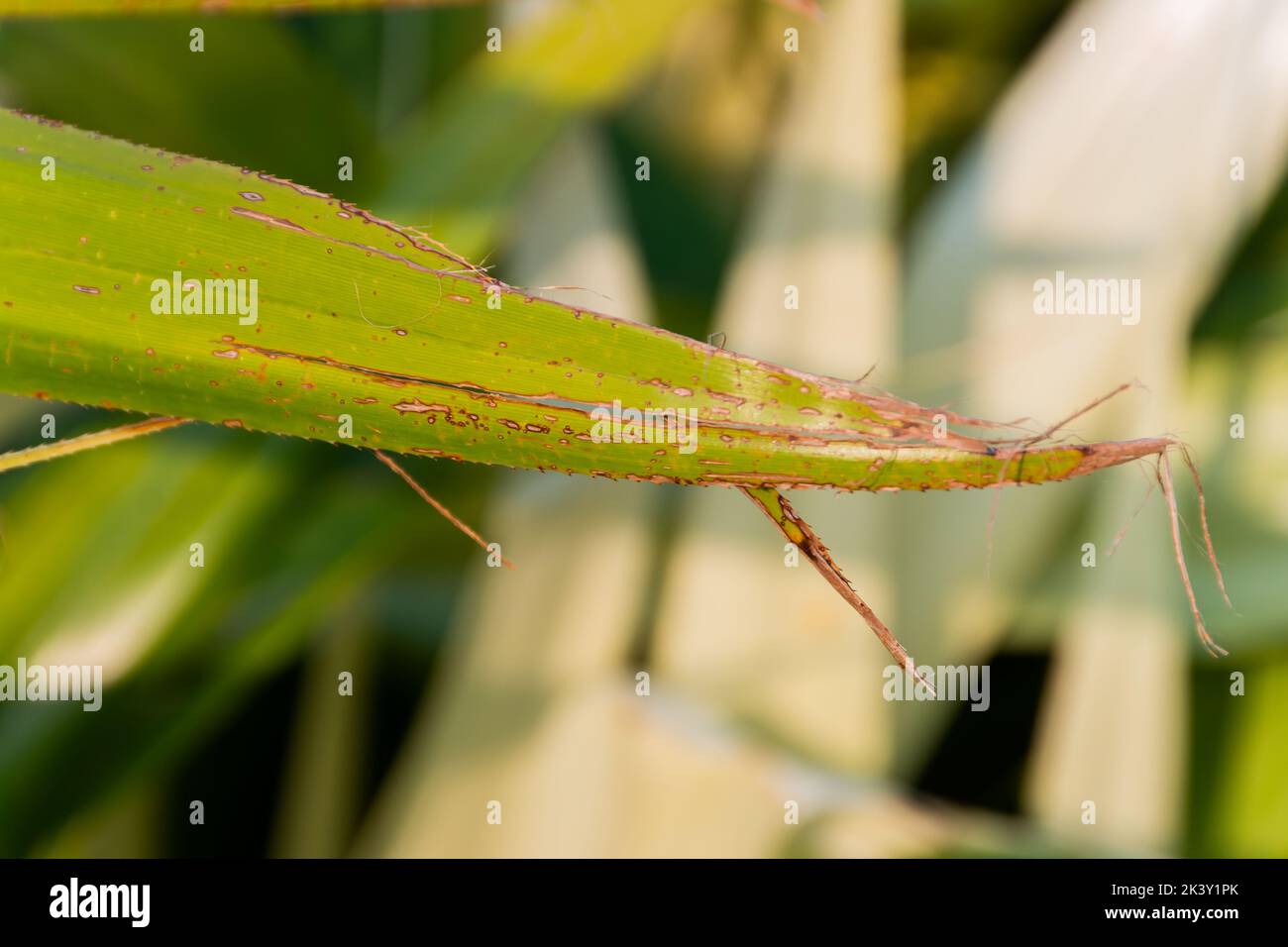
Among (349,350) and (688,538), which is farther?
(688,538)

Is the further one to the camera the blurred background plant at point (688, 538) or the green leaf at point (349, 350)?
the blurred background plant at point (688, 538)

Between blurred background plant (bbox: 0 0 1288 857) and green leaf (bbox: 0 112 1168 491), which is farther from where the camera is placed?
blurred background plant (bbox: 0 0 1288 857)

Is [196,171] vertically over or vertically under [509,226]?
under

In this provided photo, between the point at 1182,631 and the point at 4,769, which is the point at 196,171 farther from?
the point at 1182,631

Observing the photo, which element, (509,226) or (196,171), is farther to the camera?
(509,226)
